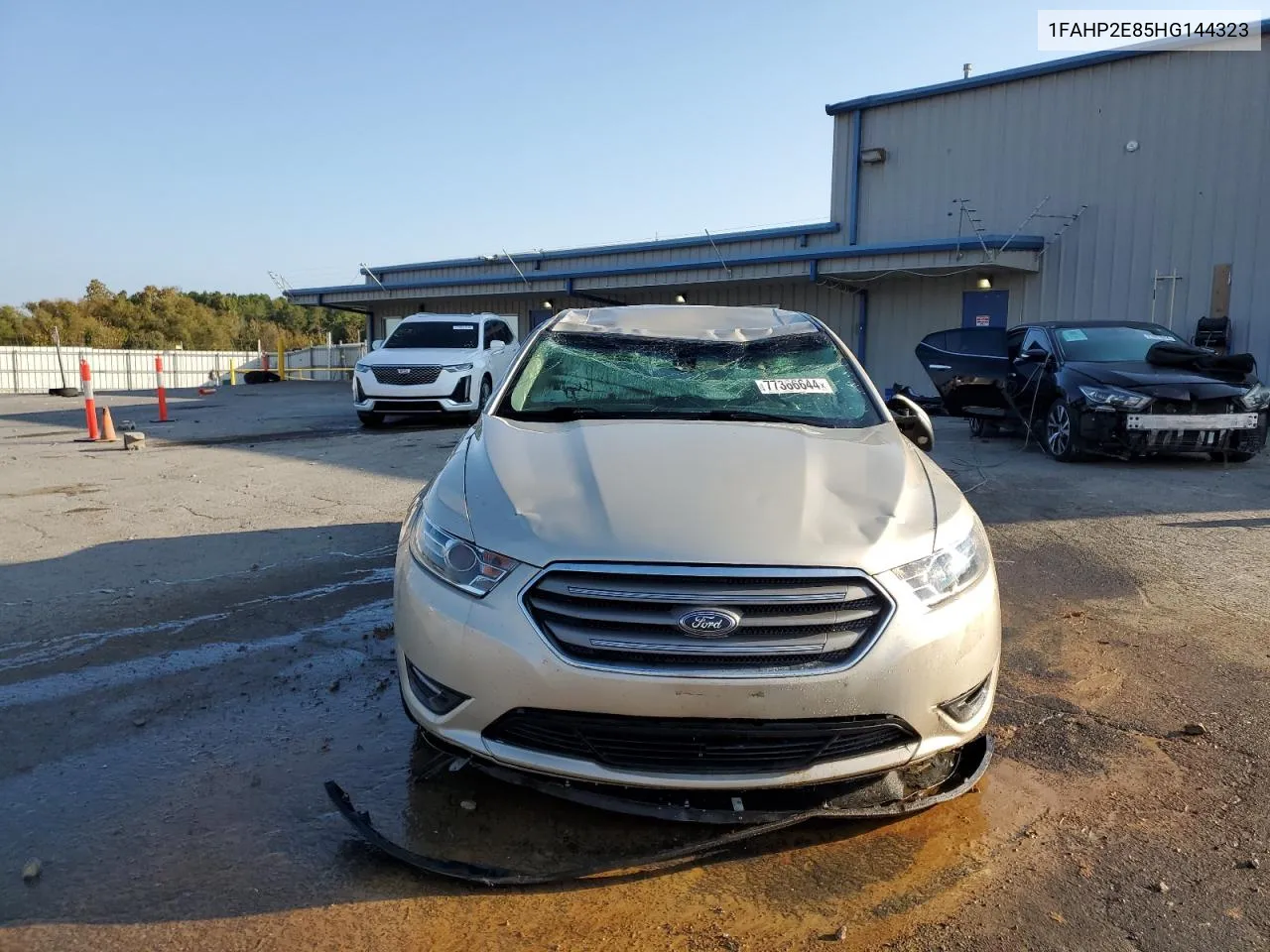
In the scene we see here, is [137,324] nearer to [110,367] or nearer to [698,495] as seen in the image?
[110,367]

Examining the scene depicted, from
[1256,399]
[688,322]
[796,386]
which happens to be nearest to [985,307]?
[1256,399]

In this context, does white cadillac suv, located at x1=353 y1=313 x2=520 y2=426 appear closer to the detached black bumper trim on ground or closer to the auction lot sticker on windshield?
the auction lot sticker on windshield

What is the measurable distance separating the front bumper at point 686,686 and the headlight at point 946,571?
33 millimetres

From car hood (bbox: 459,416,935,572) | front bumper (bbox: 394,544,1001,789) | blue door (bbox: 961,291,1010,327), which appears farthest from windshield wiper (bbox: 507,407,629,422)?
blue door (bbox: 961,291,1010,327)

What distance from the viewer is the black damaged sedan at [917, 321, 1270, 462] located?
28.1 feet

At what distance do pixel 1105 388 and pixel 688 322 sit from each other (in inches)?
235

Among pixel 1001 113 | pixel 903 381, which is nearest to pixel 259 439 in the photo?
pixel 903 381

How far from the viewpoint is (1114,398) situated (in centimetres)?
869

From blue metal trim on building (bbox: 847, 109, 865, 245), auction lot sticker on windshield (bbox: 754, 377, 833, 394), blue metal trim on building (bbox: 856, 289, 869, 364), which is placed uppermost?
blue metal trim on building (bbox: 847, 109, 865, 245)

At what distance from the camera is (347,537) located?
636cm

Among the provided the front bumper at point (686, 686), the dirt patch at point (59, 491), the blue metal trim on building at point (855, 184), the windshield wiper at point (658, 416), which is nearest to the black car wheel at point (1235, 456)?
the windshield wiper at point (658, 416)

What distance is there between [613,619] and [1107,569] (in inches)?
168

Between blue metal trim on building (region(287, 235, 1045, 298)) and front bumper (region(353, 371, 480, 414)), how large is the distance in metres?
8.57

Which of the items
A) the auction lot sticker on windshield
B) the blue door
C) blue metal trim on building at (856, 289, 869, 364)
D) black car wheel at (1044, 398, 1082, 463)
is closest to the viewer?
the auction lot sticker on windshield
